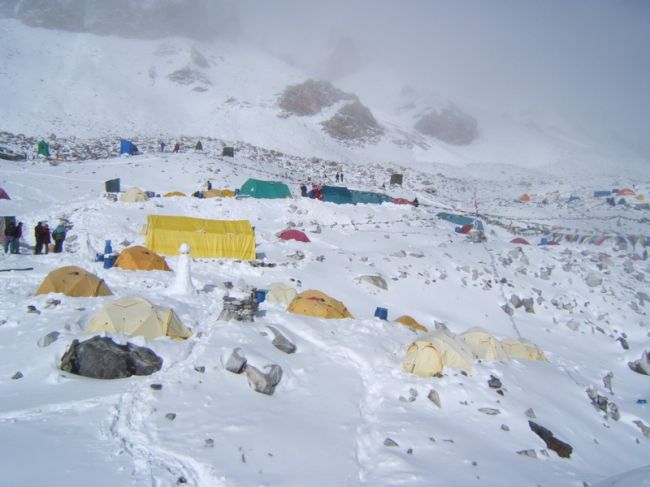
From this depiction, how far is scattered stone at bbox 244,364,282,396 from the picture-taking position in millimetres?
8195

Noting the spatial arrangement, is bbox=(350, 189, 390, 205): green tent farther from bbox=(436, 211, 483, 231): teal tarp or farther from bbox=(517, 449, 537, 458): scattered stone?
bbox=(517, 449, 537, 458): scattered stone

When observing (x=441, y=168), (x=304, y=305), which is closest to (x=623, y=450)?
(x=304, y=305)

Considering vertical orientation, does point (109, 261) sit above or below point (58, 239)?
below

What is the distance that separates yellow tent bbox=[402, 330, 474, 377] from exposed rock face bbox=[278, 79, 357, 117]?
56.3m

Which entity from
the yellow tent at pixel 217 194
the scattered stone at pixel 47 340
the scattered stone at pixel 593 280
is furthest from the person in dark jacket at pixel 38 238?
the scattered stone at pixel 593 280

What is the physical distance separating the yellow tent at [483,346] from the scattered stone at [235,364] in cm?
592

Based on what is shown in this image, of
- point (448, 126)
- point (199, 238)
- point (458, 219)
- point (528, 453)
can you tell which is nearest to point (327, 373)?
point (528, 453)

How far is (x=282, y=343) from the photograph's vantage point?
980 centimetres

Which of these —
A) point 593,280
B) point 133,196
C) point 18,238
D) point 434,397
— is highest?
point 133,196

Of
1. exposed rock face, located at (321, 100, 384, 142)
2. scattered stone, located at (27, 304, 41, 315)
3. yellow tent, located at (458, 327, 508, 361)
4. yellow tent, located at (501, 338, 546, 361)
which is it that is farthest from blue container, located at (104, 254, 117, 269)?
exposed rock face, located at (321, 100, 384, 142)

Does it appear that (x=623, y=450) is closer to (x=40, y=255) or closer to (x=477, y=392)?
(x=477, y=392)

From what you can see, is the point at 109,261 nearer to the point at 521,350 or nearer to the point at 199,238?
the point at 199,238

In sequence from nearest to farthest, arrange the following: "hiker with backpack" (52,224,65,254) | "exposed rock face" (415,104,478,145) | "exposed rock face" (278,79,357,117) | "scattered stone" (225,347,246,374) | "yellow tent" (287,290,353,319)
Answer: "scattered stone" (225,347,246,374)
"yellow tent" (287,290,353,319)
"hiker with backpack" (52,224,65,254)
"exposed rock face" (278,79,357,117)
"exposed rock face" (415,104,478,145)

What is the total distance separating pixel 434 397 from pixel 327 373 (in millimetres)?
2130
